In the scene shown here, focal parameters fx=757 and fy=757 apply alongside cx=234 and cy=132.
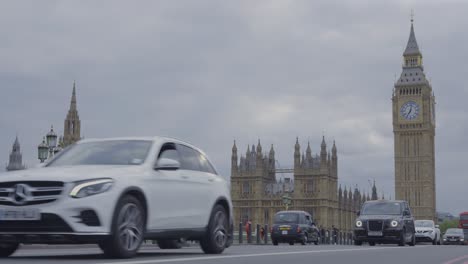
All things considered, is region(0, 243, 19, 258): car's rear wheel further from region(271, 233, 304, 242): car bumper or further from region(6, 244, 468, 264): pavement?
region(271, 233, 304, 242): car bumper

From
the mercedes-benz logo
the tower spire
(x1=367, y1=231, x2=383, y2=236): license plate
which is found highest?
the tower spire

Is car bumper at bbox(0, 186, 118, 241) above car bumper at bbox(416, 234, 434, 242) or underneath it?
above

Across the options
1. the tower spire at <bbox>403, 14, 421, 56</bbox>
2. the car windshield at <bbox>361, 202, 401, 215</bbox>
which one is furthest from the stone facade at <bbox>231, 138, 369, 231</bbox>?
the car windshield at <bbox>361, 202, 401, 215</bbox>

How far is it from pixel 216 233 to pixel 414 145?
4495 inches

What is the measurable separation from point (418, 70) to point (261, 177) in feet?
125

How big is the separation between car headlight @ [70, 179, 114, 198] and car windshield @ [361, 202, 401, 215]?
17.3 meters

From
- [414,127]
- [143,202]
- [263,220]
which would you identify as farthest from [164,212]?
[414,127]

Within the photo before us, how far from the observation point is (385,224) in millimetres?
23469

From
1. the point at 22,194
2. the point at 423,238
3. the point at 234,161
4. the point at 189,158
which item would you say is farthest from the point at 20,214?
the point at 234,161

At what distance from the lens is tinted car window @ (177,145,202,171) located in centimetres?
1022

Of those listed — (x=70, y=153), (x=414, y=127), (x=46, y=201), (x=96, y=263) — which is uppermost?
(x=414, y=127)

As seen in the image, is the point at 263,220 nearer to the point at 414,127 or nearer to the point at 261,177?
the point at 261,177

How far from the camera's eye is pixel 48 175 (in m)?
8.05

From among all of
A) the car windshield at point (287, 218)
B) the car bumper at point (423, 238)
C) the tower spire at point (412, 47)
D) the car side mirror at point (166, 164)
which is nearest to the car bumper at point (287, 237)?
the car windshield at point (287, 218)
